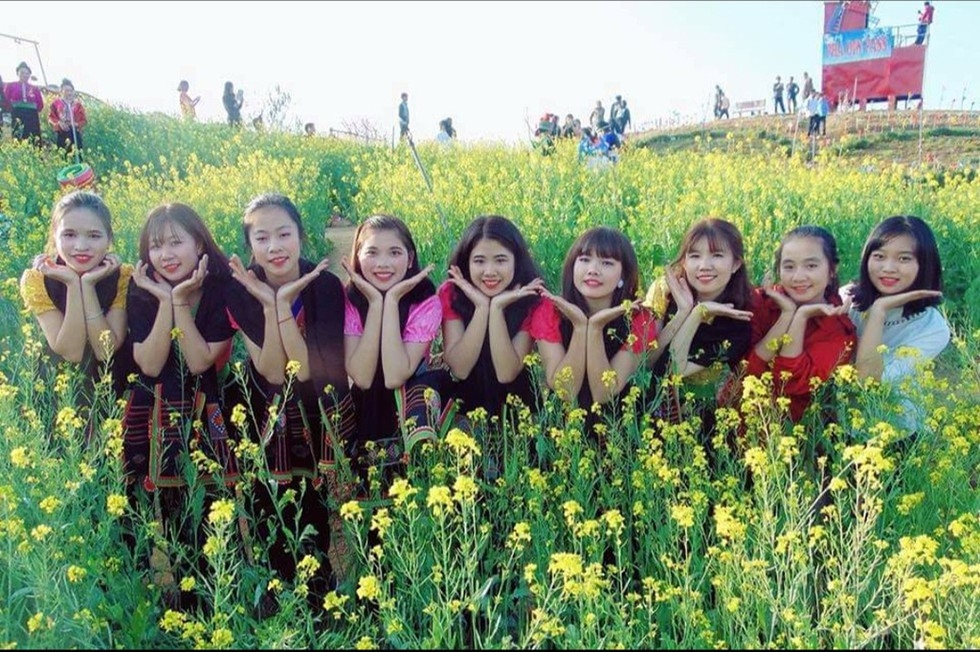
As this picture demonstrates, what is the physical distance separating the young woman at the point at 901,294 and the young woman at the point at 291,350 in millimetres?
2121

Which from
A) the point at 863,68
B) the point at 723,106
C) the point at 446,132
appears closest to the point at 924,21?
the point at 863,68

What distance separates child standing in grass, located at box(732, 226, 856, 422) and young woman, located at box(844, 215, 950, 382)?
0.14 metres

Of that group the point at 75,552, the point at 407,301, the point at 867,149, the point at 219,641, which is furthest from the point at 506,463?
the point at 867,149

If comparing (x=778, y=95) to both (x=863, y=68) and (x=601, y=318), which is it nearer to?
(x=863, y=68)

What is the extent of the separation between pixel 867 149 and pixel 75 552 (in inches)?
953

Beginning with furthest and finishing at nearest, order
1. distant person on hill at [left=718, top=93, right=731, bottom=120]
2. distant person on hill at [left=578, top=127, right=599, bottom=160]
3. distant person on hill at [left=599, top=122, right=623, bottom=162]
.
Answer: distant person on hill at [left=718, top=93, right=731, bottom=120] → distant person on hill at [left=599, top=122, right=623, bottom=162] → distant person on hill at [left=578, top=127, right=599, bottom=160]

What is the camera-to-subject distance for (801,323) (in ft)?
9.99

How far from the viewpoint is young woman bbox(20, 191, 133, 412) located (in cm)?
284

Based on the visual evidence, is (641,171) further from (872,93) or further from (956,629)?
(872,93)

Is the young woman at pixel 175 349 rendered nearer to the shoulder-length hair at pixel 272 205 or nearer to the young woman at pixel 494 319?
the shoulder-length hair at pixel 272 205

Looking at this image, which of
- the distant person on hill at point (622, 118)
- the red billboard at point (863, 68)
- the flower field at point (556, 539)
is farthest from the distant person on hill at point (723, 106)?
the flower field at point (556, 539)

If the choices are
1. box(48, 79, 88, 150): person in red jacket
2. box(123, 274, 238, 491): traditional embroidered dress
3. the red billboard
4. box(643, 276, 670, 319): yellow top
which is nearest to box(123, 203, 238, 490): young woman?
box(123, 274, 238, 491): traditional embroidered dress

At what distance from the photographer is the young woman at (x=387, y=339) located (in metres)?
2.84

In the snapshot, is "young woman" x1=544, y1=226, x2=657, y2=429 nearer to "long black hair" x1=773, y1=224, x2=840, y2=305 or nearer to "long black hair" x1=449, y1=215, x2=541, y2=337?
"long black hair" x1=449, y1=215, x2=541, y2=337
